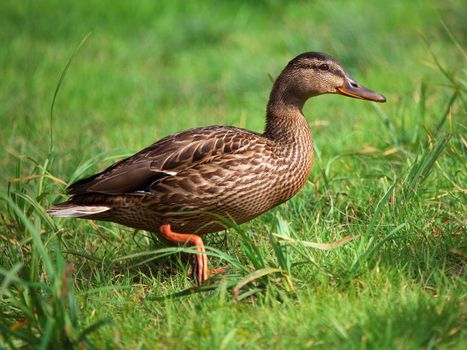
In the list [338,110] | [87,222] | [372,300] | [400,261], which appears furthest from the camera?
[338,110]

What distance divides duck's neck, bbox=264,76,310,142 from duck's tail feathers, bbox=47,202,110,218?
3.22ft

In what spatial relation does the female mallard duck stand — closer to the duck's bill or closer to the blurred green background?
the duck's bill

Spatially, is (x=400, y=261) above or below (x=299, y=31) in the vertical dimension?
below

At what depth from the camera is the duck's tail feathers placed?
13.6 feet

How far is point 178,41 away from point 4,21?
2.22 meters

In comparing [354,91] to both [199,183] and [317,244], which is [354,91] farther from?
[317,244]

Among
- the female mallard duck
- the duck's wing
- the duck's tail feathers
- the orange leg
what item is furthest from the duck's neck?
the duck's tail feathers

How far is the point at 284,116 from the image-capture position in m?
4.47

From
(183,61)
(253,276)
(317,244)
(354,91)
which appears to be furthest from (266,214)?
(183,61)

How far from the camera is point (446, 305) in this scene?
3076 millimetres

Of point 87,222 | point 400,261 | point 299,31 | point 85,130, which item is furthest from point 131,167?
point 299,31

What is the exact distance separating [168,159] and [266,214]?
0.79 metres

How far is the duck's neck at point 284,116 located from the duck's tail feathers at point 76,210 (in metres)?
0.98

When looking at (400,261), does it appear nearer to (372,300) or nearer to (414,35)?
(372,300)
